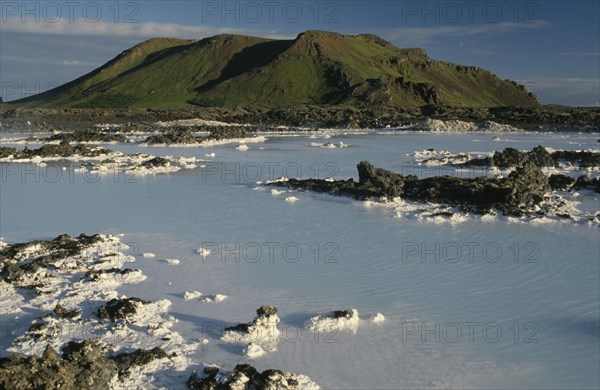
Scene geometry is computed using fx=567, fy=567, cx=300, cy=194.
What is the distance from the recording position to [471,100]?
148 meters

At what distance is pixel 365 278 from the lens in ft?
32.2

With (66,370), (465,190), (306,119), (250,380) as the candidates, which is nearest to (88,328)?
(66,370)

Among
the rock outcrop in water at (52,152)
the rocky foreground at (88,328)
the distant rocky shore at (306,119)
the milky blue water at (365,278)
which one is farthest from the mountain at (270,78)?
the rocky foreground at (88,328)

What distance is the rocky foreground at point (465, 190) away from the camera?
15531mm

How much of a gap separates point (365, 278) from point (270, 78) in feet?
377

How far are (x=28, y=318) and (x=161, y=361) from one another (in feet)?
8.61

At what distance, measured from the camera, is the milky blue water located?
678 cm

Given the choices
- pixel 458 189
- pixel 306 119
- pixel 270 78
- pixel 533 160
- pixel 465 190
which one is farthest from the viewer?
pixel 270 78

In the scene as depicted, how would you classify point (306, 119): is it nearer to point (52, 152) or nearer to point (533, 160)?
point (52, 152)

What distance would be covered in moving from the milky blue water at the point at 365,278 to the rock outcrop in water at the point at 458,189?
1003mm

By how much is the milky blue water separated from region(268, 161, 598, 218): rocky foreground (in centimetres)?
96

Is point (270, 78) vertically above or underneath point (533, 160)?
above

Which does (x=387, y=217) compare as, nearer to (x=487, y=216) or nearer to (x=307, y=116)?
(x=487, y=216)

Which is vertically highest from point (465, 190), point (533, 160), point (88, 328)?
point (533, 160)
